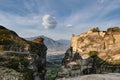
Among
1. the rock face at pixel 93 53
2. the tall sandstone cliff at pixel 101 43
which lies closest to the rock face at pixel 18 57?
the rock face at pixel 93 53

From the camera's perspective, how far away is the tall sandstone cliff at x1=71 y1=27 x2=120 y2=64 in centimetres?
12600

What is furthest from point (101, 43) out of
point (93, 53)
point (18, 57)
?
point (18, 57)

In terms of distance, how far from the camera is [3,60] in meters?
50.3

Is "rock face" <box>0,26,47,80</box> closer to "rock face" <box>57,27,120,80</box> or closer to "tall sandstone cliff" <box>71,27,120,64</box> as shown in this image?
"rock face" <box>57,27,120,80</box>

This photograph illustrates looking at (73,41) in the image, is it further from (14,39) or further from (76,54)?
(14,39)

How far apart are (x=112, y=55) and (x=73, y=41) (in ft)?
127

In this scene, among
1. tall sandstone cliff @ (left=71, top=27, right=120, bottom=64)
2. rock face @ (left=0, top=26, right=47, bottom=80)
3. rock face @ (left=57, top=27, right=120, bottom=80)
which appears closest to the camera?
rock face @ (left=0, top=26, right=47, bottom=80)

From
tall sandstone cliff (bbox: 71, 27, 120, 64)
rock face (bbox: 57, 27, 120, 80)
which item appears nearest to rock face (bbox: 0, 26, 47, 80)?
rock face (bbox: 57, 27, 120, 80)

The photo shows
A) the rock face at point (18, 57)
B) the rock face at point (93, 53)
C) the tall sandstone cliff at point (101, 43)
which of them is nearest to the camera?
the rock face at point (18, 57)

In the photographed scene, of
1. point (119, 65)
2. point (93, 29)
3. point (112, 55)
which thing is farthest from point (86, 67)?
point (93, 29)

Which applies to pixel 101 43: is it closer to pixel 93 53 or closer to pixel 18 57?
pixel 93 53

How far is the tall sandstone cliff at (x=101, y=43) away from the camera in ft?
413

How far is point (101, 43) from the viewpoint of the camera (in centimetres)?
13925

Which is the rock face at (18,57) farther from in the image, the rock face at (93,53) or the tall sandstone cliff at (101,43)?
the tall sandstone cliff at (101,43)
